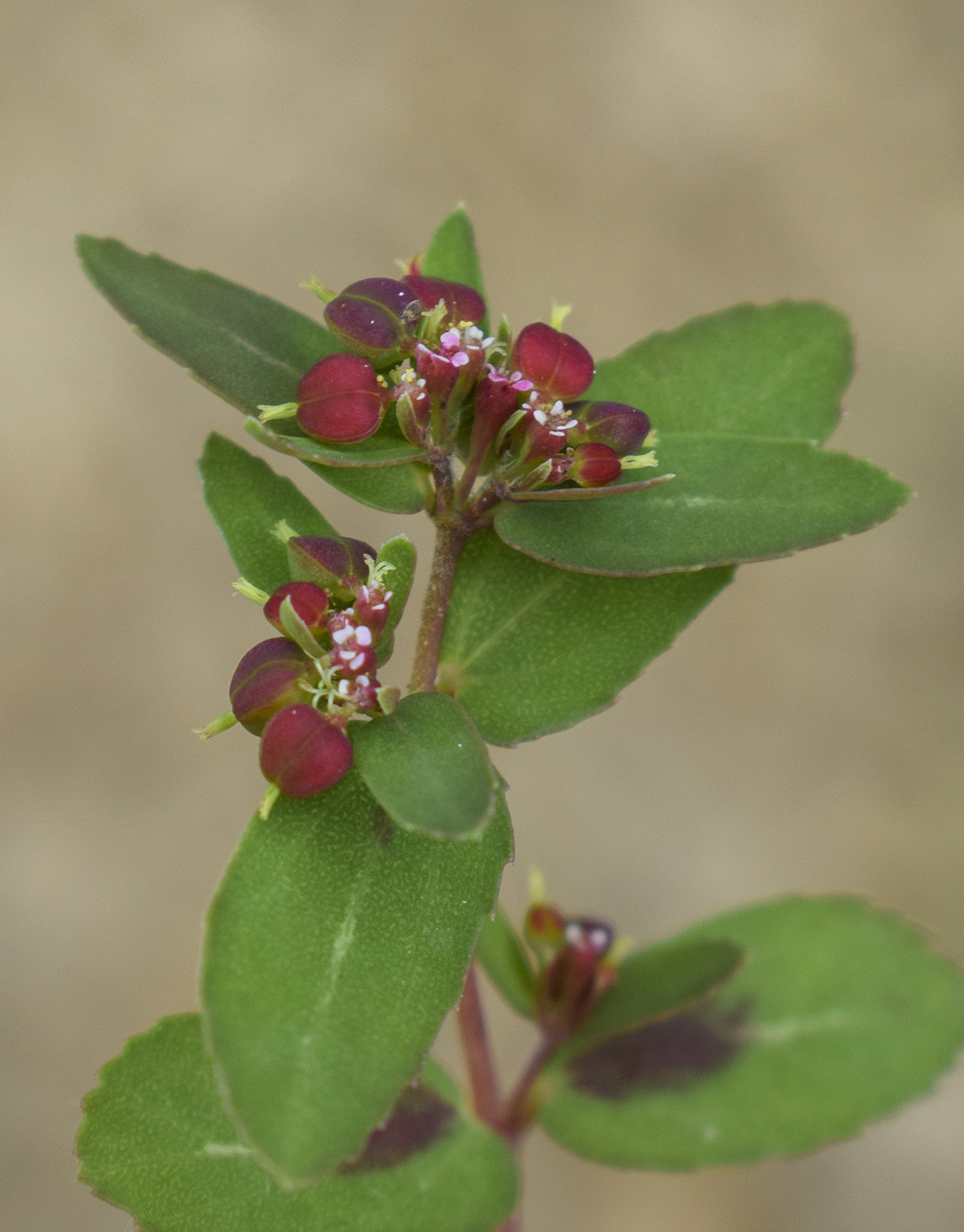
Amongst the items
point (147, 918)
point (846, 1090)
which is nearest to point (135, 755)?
point (147, 918)

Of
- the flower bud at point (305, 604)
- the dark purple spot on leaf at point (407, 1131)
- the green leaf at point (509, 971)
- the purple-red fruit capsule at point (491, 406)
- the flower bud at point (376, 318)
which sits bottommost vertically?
the dark purple spot on leaf at point (407, 1131)

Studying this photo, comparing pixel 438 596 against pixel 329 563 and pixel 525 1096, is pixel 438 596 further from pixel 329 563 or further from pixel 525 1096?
pixel 525 1096

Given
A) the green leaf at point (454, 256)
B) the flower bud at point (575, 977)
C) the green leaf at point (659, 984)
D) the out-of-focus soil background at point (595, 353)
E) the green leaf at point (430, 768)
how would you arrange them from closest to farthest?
the green leaf at point (430, 768), the green leaf at point (454, 256), the green leaf at point (659, 984), the flower bud at point (575, 977), the out-of-focus soil background at point (595, 353)

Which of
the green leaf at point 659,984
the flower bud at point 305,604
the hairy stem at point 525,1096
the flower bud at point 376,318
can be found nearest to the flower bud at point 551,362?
the flower bud at point 376,318

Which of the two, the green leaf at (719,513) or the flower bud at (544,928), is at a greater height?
the green leaf at (719,513)

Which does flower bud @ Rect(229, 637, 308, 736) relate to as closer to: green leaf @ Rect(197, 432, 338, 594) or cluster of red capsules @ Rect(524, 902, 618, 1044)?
green leaf @ Rect(197, 432, 338, 594)

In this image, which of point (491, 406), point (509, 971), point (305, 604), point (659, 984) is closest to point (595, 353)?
point (509, 971)

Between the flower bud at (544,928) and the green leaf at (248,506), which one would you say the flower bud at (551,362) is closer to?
the green leaf at (248,506)
